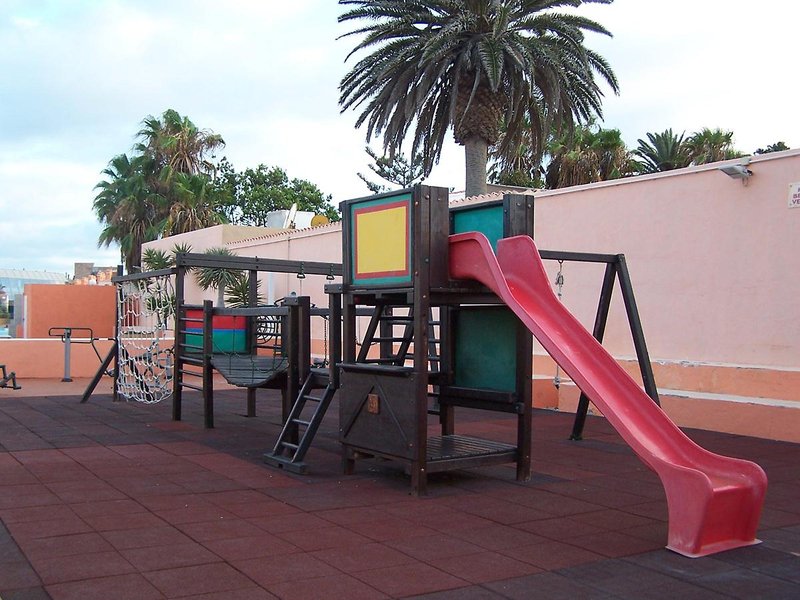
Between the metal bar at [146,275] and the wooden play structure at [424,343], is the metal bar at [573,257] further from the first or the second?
the metal bar at [146,275]

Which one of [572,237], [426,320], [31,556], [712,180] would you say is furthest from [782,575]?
Result: [572,237]

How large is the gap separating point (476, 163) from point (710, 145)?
15.2 m

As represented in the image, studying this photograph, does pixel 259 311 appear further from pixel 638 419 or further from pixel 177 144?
pixel 177 144

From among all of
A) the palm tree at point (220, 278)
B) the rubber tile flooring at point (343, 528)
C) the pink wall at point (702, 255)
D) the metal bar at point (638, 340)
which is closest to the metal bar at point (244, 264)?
the rubber tile flooring at point (343, 528)

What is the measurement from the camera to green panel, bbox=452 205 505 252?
7436mm

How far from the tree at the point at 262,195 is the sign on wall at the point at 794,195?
42852 millimetres

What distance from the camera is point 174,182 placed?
36.7 metres

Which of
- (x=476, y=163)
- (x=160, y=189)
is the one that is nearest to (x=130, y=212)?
(x=160, y=189)

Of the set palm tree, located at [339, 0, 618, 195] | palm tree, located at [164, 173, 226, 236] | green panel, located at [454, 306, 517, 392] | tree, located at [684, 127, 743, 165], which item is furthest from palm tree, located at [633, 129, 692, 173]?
green panel, located at [454, 306, 517, 392]

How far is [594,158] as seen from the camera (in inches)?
1125

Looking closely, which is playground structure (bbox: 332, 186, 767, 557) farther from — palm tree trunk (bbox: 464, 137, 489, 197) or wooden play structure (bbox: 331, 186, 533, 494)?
palm tree trunk (bbox: 464, 137, 489, 197)

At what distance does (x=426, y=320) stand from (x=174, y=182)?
31931mm

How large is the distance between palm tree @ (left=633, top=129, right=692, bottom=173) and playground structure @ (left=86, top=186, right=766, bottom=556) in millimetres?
22850

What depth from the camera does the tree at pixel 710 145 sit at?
29578mm
